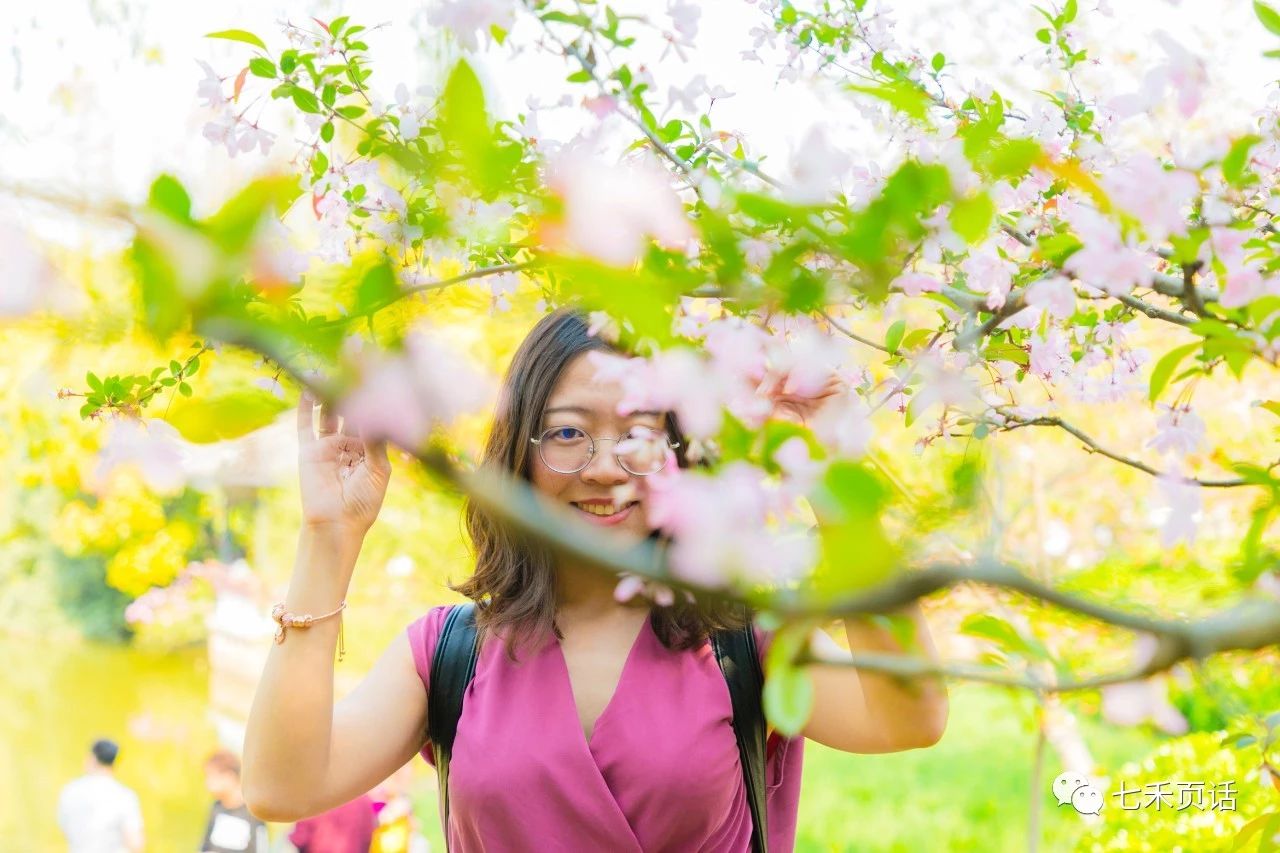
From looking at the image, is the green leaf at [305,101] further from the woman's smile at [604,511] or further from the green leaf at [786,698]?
the green leaf at [786,698]

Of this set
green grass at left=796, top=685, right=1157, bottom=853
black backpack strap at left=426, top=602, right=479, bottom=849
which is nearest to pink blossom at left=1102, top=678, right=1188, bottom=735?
black backpack strap at left=426, top=602, right=479, bottom=849

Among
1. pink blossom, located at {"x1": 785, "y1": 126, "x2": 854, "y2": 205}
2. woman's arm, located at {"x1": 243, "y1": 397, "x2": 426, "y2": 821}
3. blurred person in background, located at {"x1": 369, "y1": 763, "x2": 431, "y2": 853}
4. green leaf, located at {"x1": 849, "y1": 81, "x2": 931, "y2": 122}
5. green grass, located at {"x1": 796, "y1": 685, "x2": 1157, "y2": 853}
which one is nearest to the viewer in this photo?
Answer: green leaf, located at {"x1": 849, "y1": 81, "x2": 931, "y2": 122}

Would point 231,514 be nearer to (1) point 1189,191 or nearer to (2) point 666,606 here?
(2) point 666,606

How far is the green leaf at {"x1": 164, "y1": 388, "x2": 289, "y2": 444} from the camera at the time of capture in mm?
331

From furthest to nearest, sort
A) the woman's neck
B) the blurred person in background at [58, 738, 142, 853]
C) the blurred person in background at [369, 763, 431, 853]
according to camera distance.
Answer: the blurred person in background at [58, 738, 142, 853], the blurred person in background at [369, 763, 431, 853], the woman's neck

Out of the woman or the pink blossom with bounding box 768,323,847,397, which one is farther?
the woman

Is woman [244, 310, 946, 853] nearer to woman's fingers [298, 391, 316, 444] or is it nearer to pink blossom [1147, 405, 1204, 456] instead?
woman's fingers [298, 391, 316, 444]

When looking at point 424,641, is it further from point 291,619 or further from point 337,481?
point 337,481

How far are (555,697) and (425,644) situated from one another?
0.18 metres

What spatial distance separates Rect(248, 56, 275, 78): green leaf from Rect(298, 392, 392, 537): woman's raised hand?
1.09 feet

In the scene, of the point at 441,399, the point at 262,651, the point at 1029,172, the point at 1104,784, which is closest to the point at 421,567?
the point at 262,651

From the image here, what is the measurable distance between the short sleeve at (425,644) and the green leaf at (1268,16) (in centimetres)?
99

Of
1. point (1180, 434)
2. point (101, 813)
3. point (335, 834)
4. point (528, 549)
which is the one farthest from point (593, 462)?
point (101, 813)

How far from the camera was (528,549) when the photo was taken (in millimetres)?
1353
